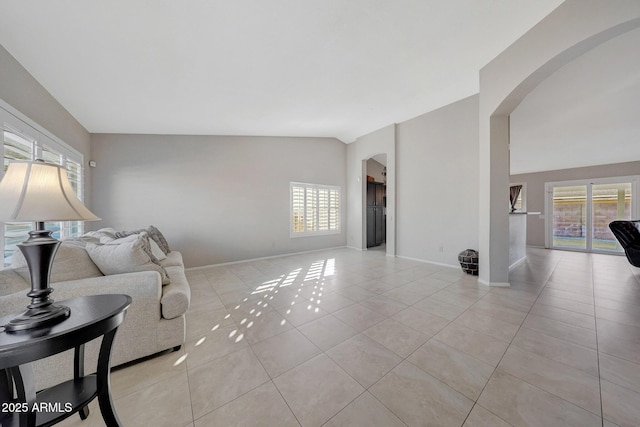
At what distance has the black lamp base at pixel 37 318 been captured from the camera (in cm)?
91

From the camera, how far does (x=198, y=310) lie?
255cm

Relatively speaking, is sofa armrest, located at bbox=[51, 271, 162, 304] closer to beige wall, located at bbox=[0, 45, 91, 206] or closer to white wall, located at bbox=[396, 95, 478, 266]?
beige wall, located at bbox=[0, 45, 91, 206]

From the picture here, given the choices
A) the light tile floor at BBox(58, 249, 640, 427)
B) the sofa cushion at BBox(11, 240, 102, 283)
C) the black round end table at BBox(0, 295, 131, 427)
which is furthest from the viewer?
the sofa cushion at BBox(11, 240, 102, 283)

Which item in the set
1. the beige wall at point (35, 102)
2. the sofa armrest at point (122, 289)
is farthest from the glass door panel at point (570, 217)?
the beige wall at point (35, 102)

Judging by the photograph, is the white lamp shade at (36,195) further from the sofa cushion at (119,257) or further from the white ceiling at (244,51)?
the white ceiling at (244,51)

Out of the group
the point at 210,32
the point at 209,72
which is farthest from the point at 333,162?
the point at 210,32

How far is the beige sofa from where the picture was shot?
1389 millimetres

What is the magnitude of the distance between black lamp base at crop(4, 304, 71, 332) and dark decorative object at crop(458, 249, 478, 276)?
457cm

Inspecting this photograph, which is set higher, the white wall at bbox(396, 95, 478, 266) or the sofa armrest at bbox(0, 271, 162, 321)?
the white wall at bbox(396, 95, 478, 266)

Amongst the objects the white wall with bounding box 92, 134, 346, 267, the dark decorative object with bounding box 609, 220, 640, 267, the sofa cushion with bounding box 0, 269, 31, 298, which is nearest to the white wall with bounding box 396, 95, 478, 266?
the white wall with bounding box 92, 134, 346, 267

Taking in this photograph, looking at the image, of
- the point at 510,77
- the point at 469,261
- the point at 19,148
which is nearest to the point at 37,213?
the point at 19,148

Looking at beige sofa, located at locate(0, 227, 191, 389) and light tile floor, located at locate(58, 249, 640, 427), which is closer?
light tile floor, located at locate(58, 249, 640, 427)

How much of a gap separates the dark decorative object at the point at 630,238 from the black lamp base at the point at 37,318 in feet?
23.5

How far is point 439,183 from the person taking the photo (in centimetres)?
436
